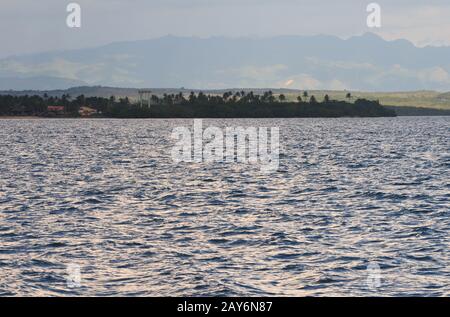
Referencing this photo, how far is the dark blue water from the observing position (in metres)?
29.8

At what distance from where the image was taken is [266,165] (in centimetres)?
9600

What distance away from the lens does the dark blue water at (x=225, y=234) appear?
29.8 meters

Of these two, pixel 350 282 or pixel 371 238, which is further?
pixel 371 238

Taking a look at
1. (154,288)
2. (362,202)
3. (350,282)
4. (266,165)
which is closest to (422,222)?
(362,202)

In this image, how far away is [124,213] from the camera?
1933 inches

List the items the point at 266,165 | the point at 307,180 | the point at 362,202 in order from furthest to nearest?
the point at 266,165 < the point at 307,180 < the point at 362,202

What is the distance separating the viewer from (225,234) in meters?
40.7

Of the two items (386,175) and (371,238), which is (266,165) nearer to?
(386,175)

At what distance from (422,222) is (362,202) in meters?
10.4
